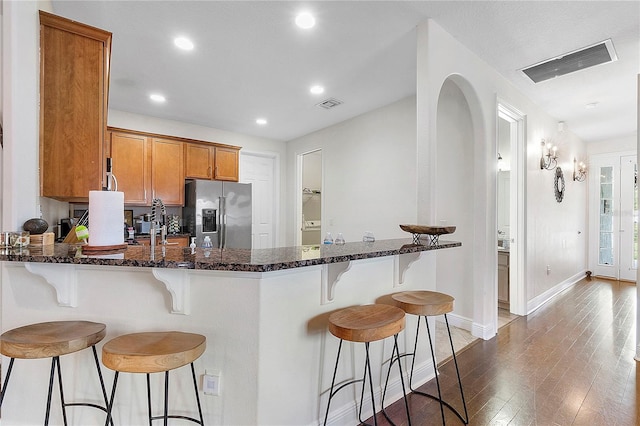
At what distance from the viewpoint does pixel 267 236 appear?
5.77 meters

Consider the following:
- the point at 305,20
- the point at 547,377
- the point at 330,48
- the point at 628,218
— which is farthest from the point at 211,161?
the point at 628,218

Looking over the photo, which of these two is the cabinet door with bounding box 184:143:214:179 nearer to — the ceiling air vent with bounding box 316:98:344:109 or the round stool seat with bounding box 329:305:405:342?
the ceiling air vent with bounding box 316:98:344:109

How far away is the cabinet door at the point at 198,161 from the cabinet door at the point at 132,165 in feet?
1.74

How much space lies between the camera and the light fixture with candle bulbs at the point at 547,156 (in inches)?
161

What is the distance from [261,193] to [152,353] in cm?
471

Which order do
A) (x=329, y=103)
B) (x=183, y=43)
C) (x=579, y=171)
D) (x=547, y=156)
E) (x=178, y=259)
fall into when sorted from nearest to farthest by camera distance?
(x=178, y=259) → (x=183, y=43) → (x=329, y=103) → (x=547, y=156) → (x=579, y=171)

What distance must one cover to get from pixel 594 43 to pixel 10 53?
409 centimetres

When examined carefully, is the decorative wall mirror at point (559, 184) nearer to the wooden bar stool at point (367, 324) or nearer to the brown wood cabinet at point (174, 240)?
the wooden bar stool at point (367, 324)

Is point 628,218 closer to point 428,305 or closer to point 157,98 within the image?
point 428,305

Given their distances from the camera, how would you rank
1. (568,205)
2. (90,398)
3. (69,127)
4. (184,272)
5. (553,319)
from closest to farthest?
1. (184,272)
2. (90,398)
3. (69,127)
4. (553,319)
5. (568,205)

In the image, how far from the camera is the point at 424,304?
1.77m

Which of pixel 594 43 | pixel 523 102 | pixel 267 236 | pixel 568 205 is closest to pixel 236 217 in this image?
pixel 267 236

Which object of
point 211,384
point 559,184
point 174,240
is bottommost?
point 211,384

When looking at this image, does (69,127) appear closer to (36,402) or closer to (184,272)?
(184,272)
